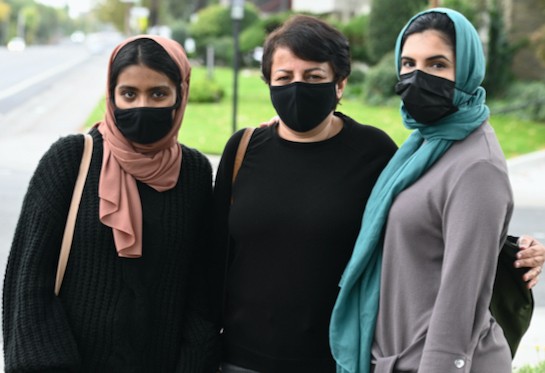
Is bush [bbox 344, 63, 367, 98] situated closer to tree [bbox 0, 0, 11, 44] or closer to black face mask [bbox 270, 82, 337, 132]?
black face mask [bbox 270, 82, 337, 132]

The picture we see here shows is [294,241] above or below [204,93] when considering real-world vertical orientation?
above

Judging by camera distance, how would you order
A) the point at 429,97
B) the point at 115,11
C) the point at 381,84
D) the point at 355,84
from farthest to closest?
the point at 115,11 < the point at 355,84 < the point at 381,84 < the point at 429,97

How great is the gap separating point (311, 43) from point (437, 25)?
46cm

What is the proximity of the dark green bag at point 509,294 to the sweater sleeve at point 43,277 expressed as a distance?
1.44 metres

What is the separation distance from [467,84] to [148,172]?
1.10 meters

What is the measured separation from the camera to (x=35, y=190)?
2.79 m

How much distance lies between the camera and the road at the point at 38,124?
33.6 ft

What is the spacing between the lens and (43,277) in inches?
109

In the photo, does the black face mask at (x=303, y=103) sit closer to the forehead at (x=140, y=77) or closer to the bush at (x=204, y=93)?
the forehead at (x=140, y=77)

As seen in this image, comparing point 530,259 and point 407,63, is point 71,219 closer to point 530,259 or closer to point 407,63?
point 407,63


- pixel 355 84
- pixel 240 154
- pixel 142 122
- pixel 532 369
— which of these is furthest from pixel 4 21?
pixel 142 122

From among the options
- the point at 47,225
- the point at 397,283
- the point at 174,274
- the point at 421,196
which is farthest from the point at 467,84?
the point at 47,225

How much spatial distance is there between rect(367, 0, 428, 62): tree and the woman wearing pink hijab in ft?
71.7

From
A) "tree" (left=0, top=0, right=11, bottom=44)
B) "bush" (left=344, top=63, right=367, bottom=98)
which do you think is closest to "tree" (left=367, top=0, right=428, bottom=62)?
"bush" (left=344, top=63, right=367, bottom=98)
